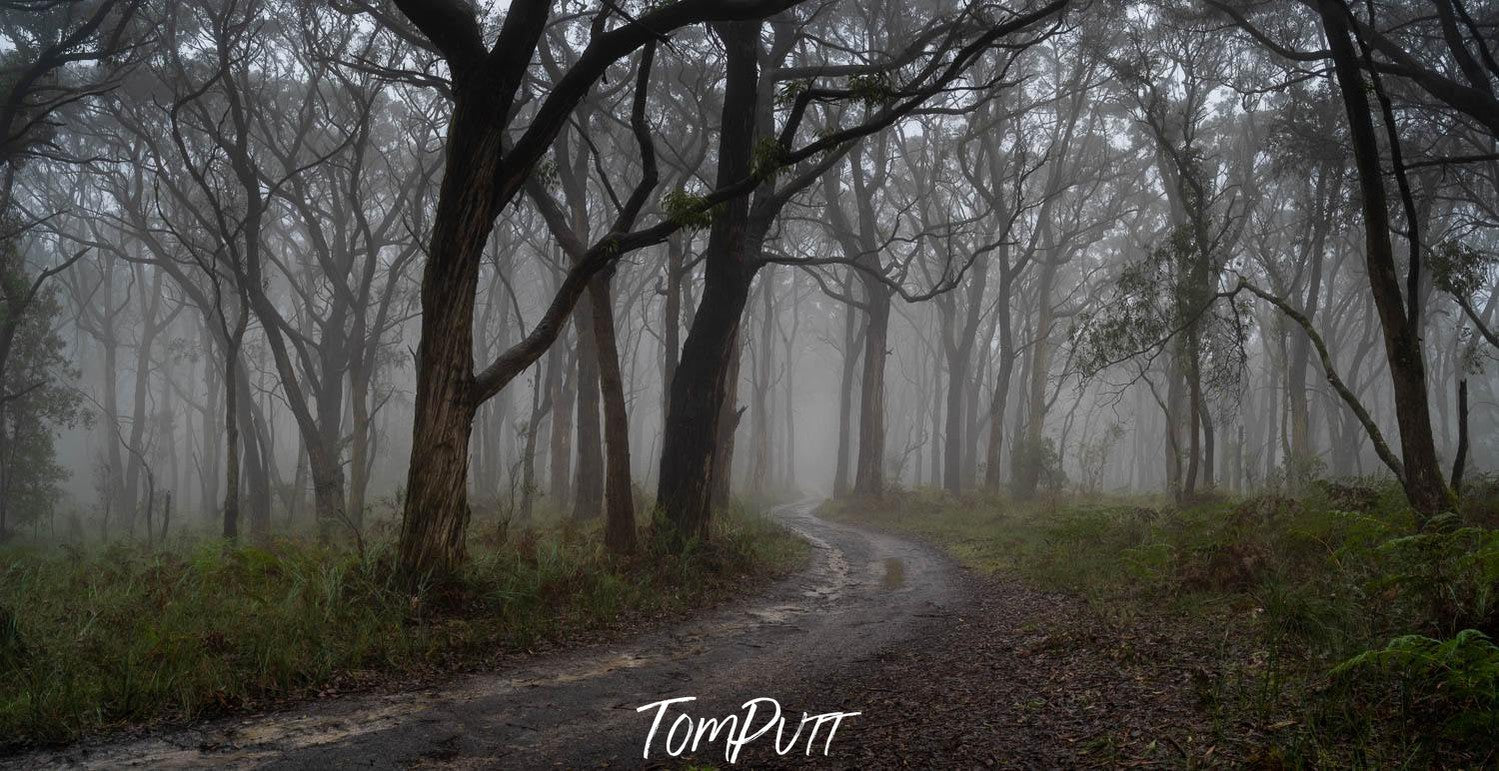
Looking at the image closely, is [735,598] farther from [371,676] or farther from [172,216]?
[172,216]

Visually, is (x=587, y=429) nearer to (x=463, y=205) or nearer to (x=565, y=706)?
(x=463, y=205)

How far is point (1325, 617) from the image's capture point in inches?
219

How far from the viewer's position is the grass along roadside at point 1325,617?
384cm

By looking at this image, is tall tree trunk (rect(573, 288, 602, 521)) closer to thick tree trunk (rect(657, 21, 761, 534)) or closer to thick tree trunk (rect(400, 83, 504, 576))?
thick tree trunk (rect(657, 21, 761, 534))

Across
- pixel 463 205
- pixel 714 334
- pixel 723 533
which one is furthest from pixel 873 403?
pixel 463 205

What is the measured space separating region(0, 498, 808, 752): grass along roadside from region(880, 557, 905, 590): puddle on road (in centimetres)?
188

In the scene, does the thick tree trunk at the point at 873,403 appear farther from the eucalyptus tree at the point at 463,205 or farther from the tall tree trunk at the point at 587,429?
the eucalyptus tree at the point at 463,205

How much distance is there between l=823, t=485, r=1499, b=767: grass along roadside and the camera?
3.84 metres

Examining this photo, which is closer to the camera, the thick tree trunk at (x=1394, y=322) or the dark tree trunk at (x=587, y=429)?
the thick tree trunk at (x=1394, y=322)

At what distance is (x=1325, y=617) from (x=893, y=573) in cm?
686

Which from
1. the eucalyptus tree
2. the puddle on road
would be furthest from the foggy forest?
the puddle on road

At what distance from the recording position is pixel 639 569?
32.0 ft

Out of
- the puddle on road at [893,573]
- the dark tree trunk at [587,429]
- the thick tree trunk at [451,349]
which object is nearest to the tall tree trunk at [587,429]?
the dark tree trunk at [587,429]

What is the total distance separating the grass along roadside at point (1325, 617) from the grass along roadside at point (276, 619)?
4650 mm
